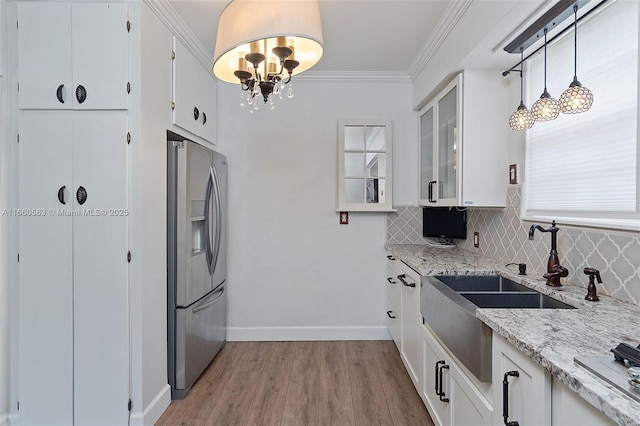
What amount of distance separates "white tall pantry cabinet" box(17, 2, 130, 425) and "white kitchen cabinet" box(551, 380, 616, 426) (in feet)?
6.67

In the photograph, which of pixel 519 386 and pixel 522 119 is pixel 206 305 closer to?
pixel 519 386

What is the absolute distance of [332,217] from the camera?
10.8 ft

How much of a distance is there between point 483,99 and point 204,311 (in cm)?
259

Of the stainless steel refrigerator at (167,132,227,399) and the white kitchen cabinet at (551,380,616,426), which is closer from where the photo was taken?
the white kitchen cabinet at (551,380,616,426)

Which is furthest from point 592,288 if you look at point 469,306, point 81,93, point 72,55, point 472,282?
point 72,55

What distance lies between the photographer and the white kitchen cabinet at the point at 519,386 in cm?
92

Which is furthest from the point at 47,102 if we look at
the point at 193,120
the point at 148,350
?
the point at 148,350

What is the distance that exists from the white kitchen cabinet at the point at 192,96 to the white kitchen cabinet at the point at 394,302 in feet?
6.73

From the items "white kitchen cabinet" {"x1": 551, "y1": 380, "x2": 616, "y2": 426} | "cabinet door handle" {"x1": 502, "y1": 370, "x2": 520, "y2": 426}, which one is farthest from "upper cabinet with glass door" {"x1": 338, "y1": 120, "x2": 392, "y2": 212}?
"white kitchen cabinet" {"x1": 551, "y1": 380, "x2": 616, "y2": 426}

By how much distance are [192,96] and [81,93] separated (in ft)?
2.82

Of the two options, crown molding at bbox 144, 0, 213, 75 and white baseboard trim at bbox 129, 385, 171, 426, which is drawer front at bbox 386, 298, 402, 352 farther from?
crown molding at bbox 144, 0, 213, 75

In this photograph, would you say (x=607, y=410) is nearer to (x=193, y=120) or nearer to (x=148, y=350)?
(x=148, y=350)

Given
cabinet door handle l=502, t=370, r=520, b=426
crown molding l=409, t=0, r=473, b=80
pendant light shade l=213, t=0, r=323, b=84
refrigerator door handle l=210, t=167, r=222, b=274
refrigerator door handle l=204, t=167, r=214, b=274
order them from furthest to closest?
refrigerator door handle l=210, t=167, r=222, b=274 → refrigerator door handle l=204, t=167, r=214, b=274 → crown molding l=409, t=0, r=473, b=80 → pendant light shade l=213, t=0, r=323, b=84 → cabinet door handle l=502, t=370, r=520, b=426

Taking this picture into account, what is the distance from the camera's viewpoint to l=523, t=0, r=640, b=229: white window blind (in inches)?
54.4
